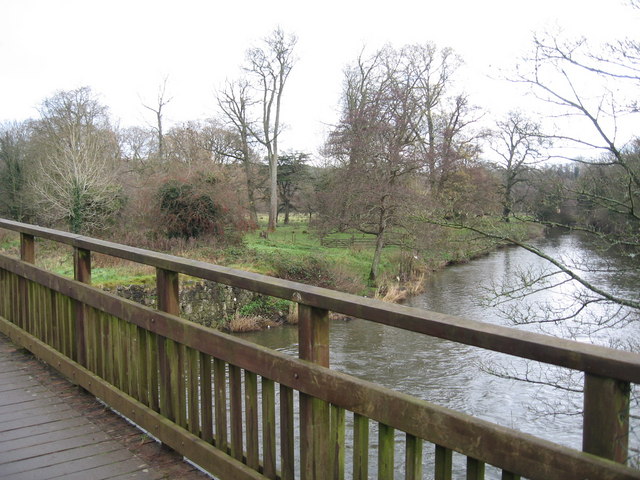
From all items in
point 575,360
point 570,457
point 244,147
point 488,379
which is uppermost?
point 244,147

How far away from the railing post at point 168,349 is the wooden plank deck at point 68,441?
261 mm

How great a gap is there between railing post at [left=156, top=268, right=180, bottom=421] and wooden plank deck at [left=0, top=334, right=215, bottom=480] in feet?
0.86

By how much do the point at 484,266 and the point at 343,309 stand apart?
2547 centimetres

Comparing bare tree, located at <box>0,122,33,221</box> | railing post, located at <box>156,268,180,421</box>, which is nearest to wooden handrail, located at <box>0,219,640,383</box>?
railing post, located at <box>156,268,180,421</box>

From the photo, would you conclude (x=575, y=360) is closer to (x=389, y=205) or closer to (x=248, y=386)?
(x=248, y=386)

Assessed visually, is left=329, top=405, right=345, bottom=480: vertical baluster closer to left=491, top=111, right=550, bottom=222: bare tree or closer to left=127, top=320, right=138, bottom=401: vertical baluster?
left=127, top=320, right=138, bottom=401: vertical baluster

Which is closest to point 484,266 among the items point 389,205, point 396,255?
point 396,255

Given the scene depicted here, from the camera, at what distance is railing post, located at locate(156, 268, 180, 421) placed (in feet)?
9.17

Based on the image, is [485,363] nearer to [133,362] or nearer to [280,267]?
[280,267]

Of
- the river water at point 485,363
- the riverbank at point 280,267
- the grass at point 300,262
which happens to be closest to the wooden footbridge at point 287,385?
the river water at point 485,363

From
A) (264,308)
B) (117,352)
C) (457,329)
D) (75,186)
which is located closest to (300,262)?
(264,308)

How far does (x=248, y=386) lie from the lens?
7.73 ft

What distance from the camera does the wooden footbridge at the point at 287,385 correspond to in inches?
53.6

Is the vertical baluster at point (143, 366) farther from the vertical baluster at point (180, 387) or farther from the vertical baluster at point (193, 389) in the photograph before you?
the vertical baluster at point (193, 389)
